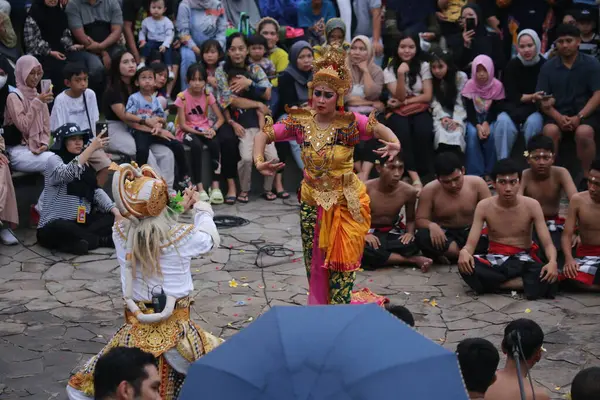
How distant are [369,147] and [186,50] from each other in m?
2.75

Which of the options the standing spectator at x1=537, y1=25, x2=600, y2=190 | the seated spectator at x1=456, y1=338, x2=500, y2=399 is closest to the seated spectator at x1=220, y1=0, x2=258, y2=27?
the standing spectator at x1=537, y1=25, x2=600, y2=190

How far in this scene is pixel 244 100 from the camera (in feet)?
38.4

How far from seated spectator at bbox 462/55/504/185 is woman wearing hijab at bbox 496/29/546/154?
117 mm

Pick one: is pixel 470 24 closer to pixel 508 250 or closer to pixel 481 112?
pixel 481 112

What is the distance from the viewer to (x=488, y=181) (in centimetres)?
1155

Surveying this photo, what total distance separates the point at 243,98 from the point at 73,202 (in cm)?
281

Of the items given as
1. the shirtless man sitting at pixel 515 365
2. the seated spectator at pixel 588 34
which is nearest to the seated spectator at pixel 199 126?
the seated spectator at pixel 588 34

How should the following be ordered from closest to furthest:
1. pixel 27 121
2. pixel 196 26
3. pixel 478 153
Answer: pixel 27 121 → pixel 478 153 → pixel 196 26

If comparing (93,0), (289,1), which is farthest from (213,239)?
(289,1)

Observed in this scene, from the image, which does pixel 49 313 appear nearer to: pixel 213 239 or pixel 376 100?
pixel 213 239

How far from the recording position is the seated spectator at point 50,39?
11.4 meters

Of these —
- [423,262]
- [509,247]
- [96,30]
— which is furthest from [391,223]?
[96,30]

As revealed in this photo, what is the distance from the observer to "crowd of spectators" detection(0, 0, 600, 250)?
A: 1105 centimetres

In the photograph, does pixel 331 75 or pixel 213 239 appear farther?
pixel 331 75
